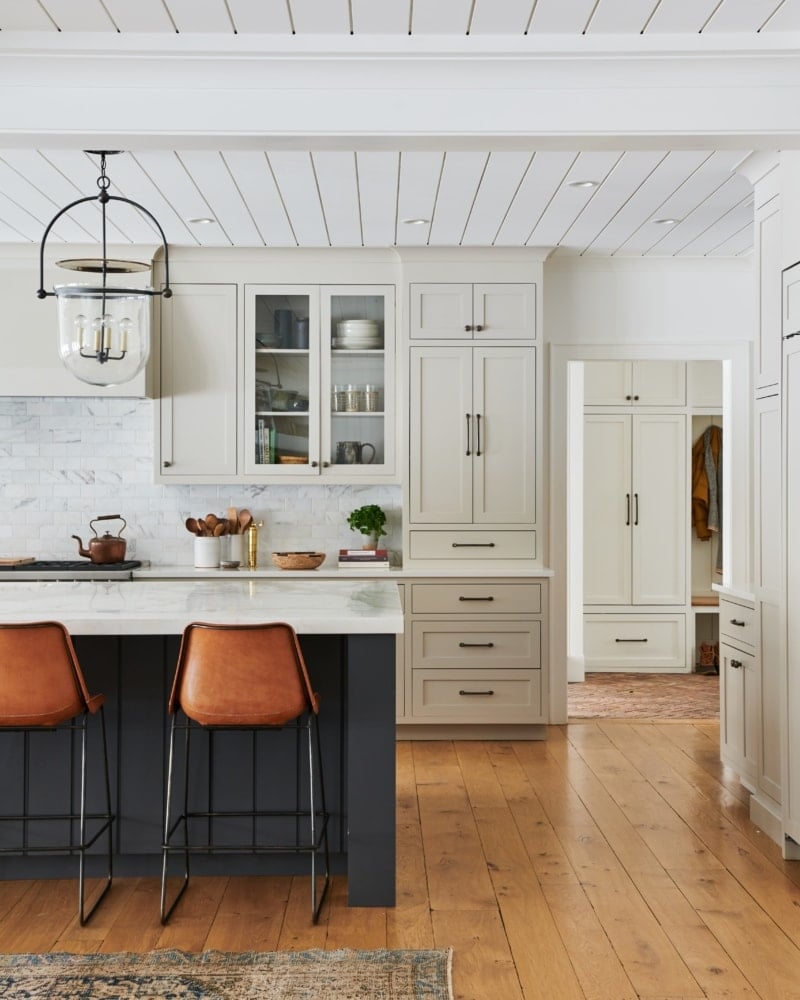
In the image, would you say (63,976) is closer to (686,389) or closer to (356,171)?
(356,171)

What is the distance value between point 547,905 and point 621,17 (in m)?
2.67

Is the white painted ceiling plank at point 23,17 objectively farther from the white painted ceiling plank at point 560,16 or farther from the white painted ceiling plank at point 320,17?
the white painted ceiling plank at point 560,16

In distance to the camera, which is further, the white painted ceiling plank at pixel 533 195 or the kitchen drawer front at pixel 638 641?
the kitchen drawer front at pixel 638 641

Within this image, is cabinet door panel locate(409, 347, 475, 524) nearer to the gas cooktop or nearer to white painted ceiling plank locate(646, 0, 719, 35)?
the gas cooktop

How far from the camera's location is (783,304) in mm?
3590

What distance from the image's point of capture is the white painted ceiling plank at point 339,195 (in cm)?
385

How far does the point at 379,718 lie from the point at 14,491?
345 cm

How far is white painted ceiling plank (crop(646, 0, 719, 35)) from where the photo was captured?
2.66m

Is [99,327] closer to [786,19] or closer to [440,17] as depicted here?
[440,17]

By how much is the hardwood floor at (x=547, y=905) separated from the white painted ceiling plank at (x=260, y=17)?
2.64 meters

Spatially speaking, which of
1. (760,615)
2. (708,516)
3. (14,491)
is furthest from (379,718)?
(708,516)

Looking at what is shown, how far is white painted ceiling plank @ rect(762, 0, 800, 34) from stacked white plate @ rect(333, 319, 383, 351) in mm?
2959

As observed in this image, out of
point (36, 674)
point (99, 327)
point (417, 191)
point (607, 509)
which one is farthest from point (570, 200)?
point (607, 509)

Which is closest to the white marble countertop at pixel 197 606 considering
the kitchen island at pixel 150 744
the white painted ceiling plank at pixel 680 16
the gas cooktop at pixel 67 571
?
the kitchen island at pixel 150 744
